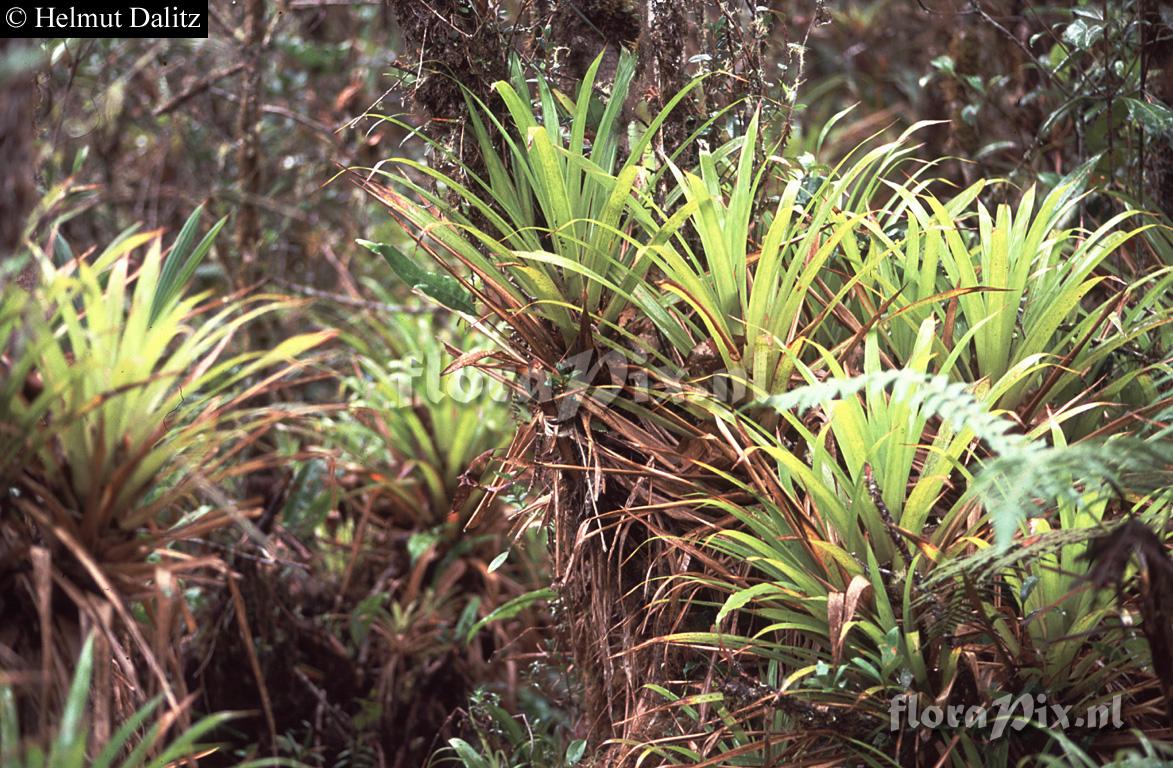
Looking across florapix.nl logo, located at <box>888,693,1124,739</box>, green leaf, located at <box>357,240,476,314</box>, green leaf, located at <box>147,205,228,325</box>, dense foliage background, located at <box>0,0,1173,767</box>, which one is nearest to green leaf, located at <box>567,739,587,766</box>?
dense foliage background, located at <box>0,0,1173,767</box>

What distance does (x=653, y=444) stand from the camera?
1.87 metres

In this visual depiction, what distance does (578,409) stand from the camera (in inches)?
75.1

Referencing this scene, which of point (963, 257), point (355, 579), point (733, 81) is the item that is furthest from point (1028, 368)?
point (355, 579)

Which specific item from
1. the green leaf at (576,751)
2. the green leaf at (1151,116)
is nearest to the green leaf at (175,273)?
the green leaf at (576,751)

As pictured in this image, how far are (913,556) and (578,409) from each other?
0.64 meters

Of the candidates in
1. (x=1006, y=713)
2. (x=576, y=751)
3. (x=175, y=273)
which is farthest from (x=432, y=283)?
(x=1006, y=713)

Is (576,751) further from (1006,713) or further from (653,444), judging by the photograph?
(1006,713)

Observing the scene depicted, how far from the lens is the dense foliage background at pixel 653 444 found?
1445 mm

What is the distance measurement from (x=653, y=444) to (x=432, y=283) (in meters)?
0.56

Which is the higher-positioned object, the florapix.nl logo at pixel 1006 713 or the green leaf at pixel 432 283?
the green leaf at pixel 432 283

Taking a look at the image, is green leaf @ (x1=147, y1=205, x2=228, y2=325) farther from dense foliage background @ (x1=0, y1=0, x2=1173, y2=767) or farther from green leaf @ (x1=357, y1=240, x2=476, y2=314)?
green leaf @ (x1=357, y1=240, x2=476, y2=314)

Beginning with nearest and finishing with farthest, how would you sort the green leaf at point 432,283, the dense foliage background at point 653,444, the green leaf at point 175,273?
the dense foliage background at point 653,444 → the green leaf at point 175,273 → the green leaf at point 432,283

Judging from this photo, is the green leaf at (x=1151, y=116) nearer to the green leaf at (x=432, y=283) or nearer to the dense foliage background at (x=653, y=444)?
the dense foliage background at (x=653, y=444)

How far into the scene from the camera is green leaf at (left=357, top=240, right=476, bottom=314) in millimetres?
2008
